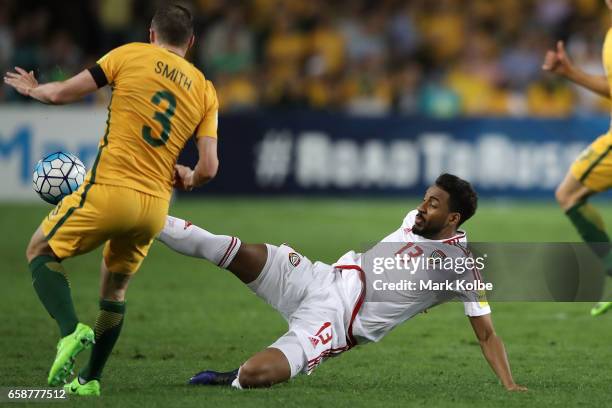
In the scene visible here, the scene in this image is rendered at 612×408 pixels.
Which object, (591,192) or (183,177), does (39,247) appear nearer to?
(183,177)

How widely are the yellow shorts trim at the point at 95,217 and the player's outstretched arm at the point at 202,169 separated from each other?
0.86 ft

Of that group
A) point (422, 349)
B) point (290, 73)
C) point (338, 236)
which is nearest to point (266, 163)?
point (290, 73)

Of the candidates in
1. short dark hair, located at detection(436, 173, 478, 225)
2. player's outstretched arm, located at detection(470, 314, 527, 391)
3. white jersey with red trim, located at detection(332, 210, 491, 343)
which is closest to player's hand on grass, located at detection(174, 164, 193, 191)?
white jersey with red trim, located at detection(332, 210, 491, 343)

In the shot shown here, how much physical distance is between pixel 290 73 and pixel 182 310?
10.3 m

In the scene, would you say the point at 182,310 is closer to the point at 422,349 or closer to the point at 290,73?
the point at 422,349

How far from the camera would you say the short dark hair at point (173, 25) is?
6273 millimetres

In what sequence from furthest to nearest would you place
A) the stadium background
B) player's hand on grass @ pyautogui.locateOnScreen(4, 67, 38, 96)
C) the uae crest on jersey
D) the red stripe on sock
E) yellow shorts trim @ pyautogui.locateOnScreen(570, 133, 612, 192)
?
the stadium background, yellow shorts trim @ pyautogui.locateOnScreen(570, 133, 612, 192), the uae crest on jersey, the red stripe on sock, player's hand on grass @ pyautogui.locateOnScreen(4, 67, 38, 96)

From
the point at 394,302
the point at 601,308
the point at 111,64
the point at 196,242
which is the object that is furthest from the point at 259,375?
the point at 601,308

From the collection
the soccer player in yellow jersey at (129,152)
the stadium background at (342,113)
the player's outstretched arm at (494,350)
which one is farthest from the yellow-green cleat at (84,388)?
the stadium background at (342,113)

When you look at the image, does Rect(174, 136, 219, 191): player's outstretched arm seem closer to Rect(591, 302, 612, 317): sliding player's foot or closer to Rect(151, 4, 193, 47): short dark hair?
Rect(151, 4, 193, 47): short dark hair

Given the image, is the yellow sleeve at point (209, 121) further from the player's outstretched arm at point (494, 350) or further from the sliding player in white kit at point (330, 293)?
the player's outstretched arm at point (494, 350)

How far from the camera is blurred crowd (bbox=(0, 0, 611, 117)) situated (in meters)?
19.3

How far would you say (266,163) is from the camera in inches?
732

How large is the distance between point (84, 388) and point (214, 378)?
2.54 ft
